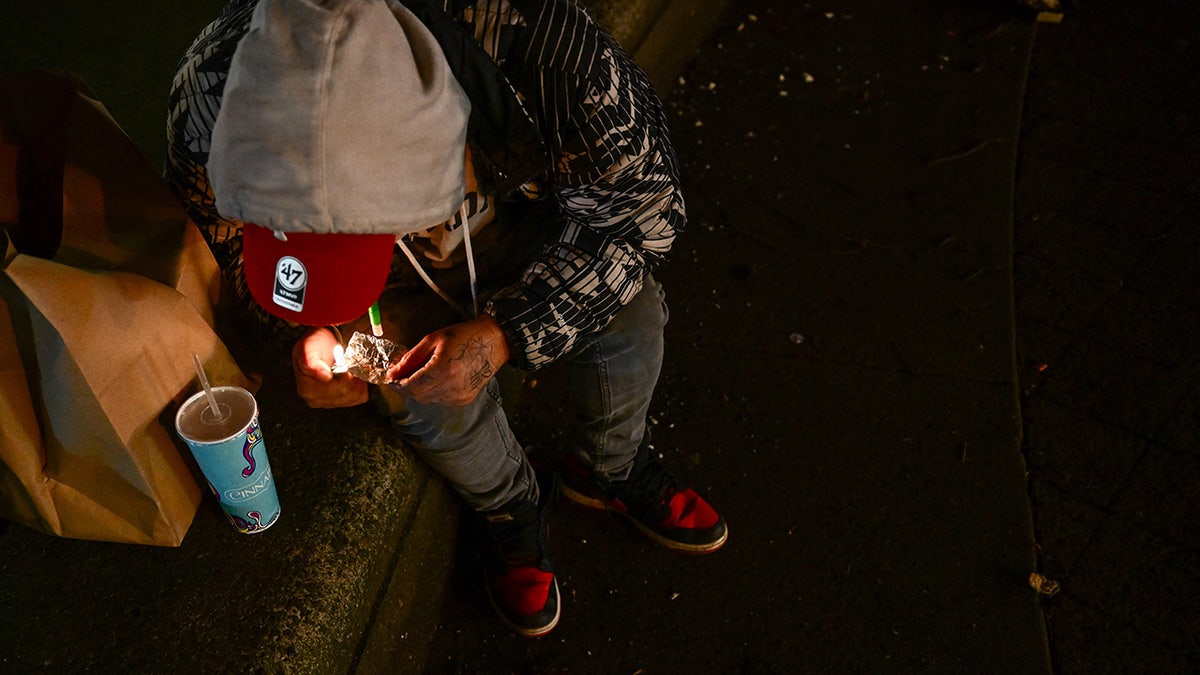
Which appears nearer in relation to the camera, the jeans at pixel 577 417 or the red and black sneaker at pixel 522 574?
the jeans at pixel 577 417

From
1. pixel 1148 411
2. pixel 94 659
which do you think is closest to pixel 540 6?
pixel 94 659

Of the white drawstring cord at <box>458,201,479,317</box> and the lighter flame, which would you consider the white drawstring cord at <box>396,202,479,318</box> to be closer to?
the white drawstring cord at <box>458,201,479,317</box>

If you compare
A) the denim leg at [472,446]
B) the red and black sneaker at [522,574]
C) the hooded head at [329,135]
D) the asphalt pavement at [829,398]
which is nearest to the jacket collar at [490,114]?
the hooded head at [329,135]

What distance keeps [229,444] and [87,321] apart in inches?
12.9

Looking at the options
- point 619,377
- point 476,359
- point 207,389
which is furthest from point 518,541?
point 207,389

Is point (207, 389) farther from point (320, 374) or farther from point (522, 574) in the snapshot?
point (522, 574)

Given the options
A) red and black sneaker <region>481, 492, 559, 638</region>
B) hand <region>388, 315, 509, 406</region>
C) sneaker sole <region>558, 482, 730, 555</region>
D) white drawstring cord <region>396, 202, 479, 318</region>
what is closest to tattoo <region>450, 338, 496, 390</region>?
hand <region>388, 315, 509, 406</region>

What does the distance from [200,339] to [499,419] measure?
2.41ft

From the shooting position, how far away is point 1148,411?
279 centimetres

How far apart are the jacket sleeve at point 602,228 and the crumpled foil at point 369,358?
0.24 metres

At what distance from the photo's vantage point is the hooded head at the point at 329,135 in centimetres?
126

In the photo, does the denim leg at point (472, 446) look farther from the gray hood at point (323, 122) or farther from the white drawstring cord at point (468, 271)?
the gray hood at point (323, 122)

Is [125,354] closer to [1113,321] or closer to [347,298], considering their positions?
[347,298]

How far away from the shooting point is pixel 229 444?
1.67 m
